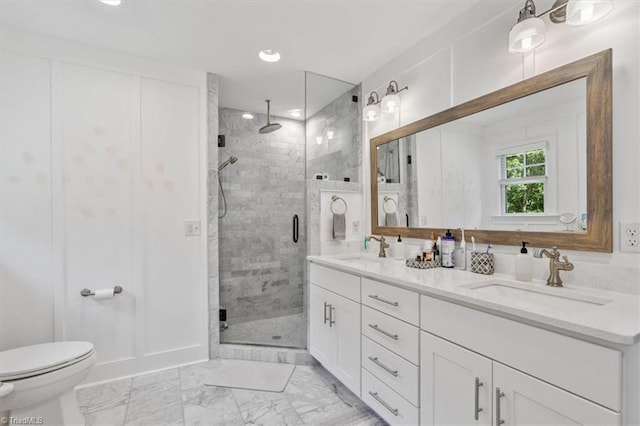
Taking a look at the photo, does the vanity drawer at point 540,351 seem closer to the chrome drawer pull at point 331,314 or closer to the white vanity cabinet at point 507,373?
the white vanity cabinet at point 507,373

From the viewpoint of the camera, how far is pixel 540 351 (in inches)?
37.9

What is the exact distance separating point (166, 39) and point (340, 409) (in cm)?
274

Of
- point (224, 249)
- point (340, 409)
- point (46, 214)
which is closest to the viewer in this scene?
point (340, 409)

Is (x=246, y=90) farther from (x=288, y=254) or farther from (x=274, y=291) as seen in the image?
(x=274, y=291)

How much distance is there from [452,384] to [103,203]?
8.20 feet

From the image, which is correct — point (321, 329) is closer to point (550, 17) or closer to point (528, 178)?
point (528, 178)

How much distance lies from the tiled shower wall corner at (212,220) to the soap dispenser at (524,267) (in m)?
2.18

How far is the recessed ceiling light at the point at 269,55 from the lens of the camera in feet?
7.42

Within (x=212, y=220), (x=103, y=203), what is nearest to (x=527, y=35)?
(x=212, y=220)

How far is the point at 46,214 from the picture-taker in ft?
6.67

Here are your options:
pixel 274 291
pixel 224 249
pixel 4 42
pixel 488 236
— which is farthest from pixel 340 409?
pixel 4 42

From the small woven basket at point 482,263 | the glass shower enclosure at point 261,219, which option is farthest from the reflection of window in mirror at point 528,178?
the glass shower enclosure at point 261,219

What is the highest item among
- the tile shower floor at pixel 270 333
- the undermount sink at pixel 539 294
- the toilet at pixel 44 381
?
the undermount sink at pixel 539 294

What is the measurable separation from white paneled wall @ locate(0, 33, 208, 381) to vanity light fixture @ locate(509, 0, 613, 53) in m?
2.25
